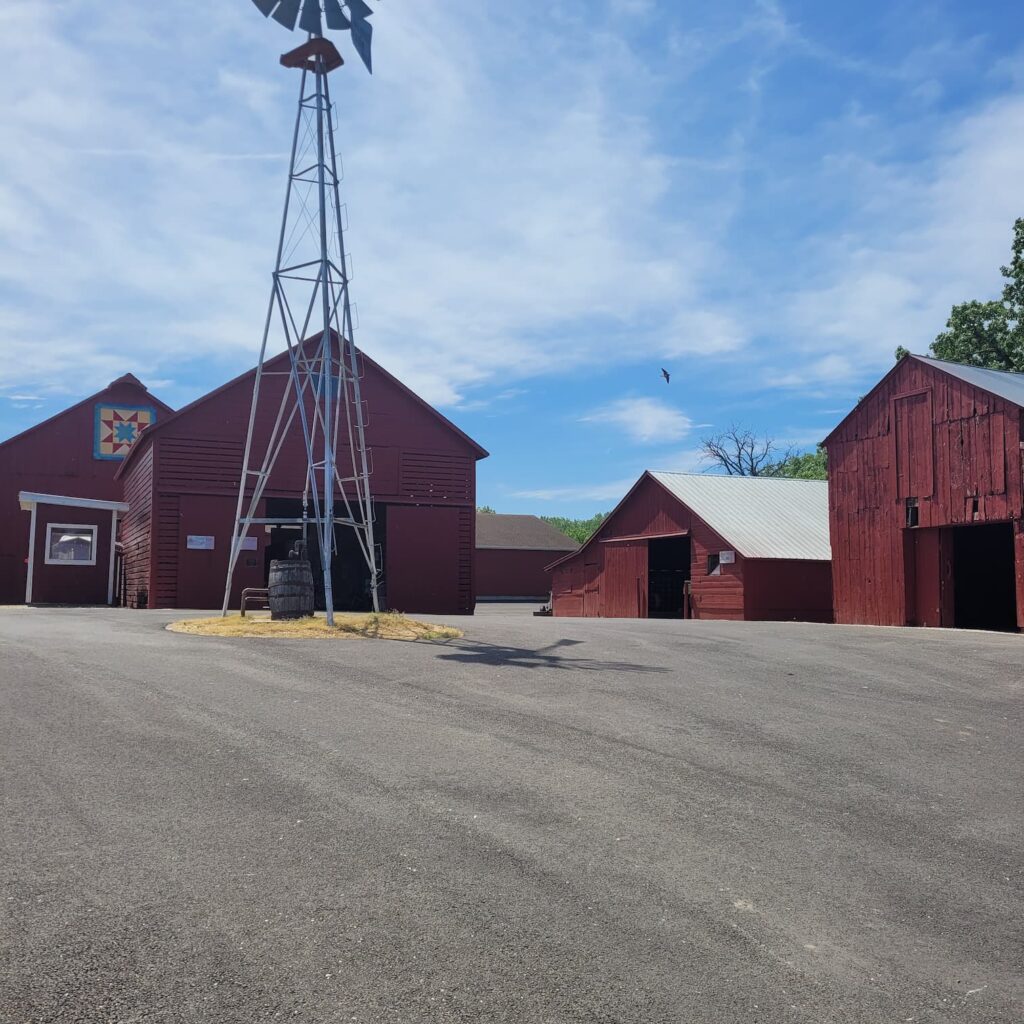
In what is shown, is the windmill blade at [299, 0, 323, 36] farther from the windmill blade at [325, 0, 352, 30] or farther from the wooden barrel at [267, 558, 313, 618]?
the wooden barrel at [267, 558, 313, 618]

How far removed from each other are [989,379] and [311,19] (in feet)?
55.2

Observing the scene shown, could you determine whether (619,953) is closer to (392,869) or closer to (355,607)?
(392,869)

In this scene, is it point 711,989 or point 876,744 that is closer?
point 711,989

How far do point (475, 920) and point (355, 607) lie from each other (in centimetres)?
2618

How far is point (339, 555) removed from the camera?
2809 centimetres

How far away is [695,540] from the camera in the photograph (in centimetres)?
3177

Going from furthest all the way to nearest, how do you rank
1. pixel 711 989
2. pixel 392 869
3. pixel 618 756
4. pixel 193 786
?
pixel 618 756
pixel 193 786
pixel 392 869
pixel 711 989

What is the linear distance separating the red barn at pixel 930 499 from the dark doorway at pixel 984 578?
4 cm

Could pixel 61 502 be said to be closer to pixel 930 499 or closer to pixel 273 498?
pixel 273 498

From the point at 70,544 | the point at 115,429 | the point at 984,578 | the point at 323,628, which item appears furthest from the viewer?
the point at 115,429

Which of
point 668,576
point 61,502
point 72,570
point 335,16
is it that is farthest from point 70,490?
point 335,16

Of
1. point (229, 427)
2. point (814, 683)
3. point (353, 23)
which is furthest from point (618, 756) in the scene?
point (229, 427)

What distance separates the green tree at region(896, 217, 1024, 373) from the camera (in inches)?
1660

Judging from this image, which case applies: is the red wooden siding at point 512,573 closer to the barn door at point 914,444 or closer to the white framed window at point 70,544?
the white framed window at point 70,544
